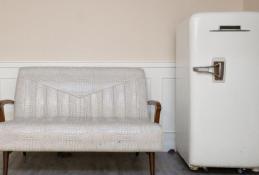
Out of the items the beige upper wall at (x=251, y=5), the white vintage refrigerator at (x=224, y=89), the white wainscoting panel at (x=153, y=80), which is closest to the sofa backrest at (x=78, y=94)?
the white wainscoting panel at (x=153, y=80)

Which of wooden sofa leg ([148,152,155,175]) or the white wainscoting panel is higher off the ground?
the white wainscoting panel

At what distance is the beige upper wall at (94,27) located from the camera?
110 inches

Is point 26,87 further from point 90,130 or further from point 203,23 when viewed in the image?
point 203,23

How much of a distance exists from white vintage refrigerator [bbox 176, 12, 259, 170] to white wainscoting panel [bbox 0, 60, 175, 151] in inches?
26.0

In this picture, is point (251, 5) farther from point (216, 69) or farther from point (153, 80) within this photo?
point (153, 80)

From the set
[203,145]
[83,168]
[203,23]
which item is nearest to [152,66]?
[203,23]

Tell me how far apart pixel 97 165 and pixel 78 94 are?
0.67 meters

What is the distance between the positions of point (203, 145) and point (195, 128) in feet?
0.50

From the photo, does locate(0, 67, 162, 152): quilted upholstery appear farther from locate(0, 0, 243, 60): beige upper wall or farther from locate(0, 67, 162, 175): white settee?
locate(0, 0, 243, 60): beige upper wall

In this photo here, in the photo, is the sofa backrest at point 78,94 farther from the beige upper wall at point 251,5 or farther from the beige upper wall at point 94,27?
the beige upper wall at point 251,5

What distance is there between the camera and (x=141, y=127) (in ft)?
6.64

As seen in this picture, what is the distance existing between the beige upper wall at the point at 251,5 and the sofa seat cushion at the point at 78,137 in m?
1.57

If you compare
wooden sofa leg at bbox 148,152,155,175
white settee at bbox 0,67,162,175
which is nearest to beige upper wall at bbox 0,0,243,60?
white settee at bbox 0,67,162,175

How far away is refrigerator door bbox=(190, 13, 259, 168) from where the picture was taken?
2.14 metres
